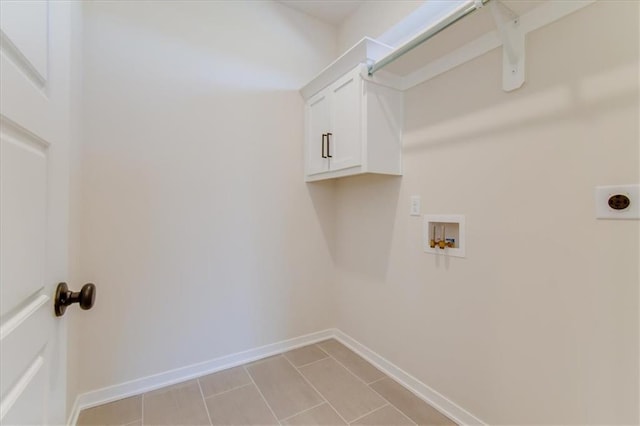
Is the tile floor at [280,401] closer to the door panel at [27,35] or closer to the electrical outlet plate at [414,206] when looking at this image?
the electrical outlet plate at [414,206]

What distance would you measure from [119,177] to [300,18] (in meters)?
1.94

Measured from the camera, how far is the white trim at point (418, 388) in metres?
1.52

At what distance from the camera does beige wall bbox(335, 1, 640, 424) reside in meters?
1.04

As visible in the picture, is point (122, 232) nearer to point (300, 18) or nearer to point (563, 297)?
point (300, 18)

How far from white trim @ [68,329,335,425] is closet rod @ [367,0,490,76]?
2.16m

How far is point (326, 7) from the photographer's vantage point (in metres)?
2.35

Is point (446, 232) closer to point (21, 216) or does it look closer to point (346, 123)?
point (346, 123)

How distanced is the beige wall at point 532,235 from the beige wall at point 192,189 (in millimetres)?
980

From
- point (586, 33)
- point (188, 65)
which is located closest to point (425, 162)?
point (586, 33)

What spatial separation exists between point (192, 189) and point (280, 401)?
1489 millimetres

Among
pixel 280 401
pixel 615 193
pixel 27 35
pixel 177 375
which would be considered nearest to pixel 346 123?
pixel 615 193

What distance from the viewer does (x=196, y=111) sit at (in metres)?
1.95

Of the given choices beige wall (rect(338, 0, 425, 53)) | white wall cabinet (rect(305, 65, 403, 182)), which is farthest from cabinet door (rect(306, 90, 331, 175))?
beige wall (rect(338, 0, 425, 53))

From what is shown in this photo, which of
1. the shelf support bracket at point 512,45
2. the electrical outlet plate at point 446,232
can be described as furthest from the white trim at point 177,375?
the shelf support bracket at point 512,45
